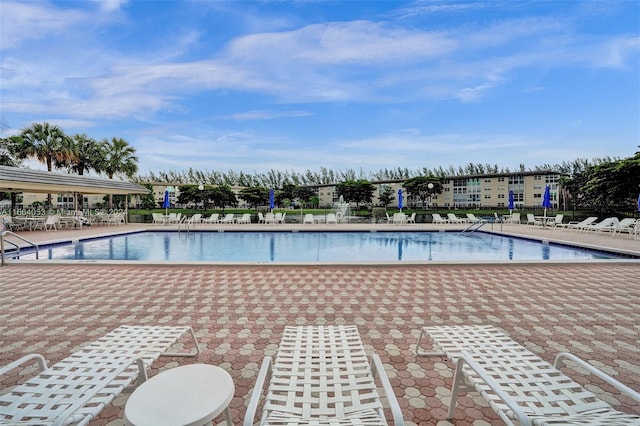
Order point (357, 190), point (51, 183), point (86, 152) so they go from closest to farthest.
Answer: point (51, 183) → point (86, 152) → point (357, 190)

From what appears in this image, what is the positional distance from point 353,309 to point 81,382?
9.08ft

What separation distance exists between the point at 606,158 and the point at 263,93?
5349 cm

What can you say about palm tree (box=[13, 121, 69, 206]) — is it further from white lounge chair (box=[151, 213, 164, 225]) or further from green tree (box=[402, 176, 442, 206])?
green tree (box=[402, 176, 442, 206])

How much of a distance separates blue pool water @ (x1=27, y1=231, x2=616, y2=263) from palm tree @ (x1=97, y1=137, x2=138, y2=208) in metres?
11.6

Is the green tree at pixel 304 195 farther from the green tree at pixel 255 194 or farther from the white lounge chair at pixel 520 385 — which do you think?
the white lounge chair at pixel 520 385

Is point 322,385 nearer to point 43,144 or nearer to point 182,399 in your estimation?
point 182,399

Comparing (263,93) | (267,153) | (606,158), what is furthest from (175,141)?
(606,158)

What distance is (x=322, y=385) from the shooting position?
169cm

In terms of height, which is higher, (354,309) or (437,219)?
(437,219)

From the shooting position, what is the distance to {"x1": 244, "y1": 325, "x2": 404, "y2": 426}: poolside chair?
1.44m

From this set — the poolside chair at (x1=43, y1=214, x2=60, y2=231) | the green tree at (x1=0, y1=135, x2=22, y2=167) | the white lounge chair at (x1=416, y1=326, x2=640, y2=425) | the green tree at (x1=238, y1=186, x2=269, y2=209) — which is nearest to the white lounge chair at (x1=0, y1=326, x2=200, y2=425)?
the white lounge chair at (x1=416, y1=326, x2=640, y2=425)

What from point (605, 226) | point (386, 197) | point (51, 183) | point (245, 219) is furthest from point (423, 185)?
point (51, 183)

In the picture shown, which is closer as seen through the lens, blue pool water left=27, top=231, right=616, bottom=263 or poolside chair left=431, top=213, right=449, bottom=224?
blue pool water left=27, top=231, right=616, bottom=263

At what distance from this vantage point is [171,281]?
207 inches
